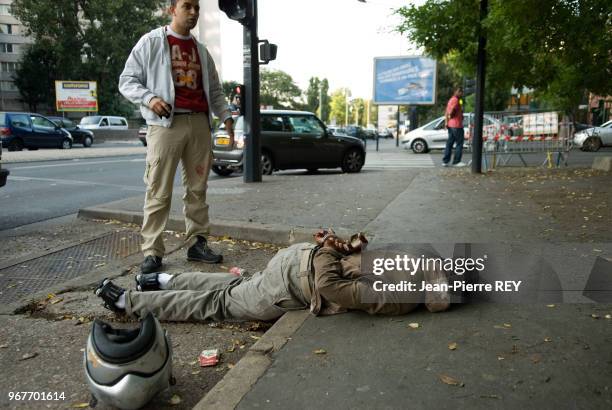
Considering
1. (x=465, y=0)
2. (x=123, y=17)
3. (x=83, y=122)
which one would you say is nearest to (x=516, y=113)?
(x=465, y=0)

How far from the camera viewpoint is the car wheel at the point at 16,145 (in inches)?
913

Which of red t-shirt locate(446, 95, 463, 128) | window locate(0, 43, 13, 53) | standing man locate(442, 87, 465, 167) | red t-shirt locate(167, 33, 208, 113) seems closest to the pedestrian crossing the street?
standing man locate(442, 87, 465, 167)

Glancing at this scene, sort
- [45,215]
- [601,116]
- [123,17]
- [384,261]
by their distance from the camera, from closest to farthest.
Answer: [384,261]
[45,215]
[601,116]
[123,17]

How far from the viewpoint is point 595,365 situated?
236 centimetres

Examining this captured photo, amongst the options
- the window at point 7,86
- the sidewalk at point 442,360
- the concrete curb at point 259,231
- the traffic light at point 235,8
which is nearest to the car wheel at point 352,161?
the traffic light at point 235,8

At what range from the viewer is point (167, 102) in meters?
4.13

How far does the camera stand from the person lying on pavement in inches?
115

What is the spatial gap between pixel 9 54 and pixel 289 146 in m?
71.6

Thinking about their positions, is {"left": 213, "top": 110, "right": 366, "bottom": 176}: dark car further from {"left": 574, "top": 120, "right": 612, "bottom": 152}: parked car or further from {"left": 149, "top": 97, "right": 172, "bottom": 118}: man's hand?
{"left": 574, "top": 120, "right": 612, "bottom": 152}: parked car

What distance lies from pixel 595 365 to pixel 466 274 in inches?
29.0

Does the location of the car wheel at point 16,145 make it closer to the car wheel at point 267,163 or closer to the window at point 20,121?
the window at point 20,121

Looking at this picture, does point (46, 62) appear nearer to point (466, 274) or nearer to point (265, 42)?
point (265, 42)

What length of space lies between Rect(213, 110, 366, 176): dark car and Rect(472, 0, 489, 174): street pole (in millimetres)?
3520

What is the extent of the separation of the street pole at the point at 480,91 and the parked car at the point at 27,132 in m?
19.4
